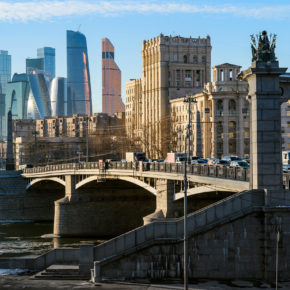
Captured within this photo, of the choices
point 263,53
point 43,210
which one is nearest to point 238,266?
point 263,53

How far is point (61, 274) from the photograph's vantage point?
3838 cm

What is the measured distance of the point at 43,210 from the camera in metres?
97.9

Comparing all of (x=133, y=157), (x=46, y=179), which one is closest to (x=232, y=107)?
(x=133, y=157)

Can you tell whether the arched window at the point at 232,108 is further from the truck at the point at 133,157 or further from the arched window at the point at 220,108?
the truck at the point at 133,157

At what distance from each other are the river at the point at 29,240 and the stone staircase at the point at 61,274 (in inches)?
756

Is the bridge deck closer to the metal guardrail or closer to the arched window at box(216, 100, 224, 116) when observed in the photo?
the metal guardrail

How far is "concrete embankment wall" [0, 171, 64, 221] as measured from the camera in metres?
98.2

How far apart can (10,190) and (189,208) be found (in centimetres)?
4692

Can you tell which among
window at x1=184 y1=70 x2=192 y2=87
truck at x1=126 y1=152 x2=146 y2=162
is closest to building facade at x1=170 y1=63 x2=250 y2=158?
truck at x1=126 y1=152 x2=146 y2=162

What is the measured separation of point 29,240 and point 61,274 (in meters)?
36.3

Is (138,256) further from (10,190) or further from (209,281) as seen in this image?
(10,190)

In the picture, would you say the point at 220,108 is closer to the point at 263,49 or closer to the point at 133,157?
the point at 133,157

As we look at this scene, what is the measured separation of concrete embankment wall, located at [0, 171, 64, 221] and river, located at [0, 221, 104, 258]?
5.43m

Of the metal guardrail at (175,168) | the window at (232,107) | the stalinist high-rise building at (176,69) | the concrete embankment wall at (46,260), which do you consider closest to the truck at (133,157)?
the metal guardrail at (175,168)
